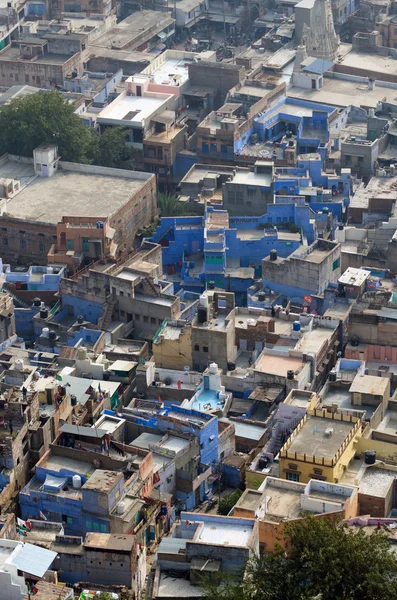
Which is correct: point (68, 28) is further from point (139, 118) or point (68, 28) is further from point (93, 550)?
point (93, 550)

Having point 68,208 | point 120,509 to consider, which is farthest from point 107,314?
point 120,509

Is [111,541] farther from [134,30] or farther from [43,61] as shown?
[134,30]

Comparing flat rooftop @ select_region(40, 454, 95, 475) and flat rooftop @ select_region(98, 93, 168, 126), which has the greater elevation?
flat rooftop @ select_region(98, 93, 168, 126)

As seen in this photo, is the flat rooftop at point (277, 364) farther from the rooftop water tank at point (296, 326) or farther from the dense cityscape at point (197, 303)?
the rooftop water tank at point (296, 326)

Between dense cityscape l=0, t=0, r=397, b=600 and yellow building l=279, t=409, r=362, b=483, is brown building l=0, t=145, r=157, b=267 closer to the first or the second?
dense cityscape l=0, t=0, r=397, b=600

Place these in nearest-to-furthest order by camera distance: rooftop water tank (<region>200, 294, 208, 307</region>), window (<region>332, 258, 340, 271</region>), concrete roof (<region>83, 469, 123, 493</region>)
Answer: concrete roof (<region>83, 469, 123, 493</region>) → rooftop water tank (<region>200, 294, 208, 307</region>) → window (<region>332, 258, 340, 271</region>)

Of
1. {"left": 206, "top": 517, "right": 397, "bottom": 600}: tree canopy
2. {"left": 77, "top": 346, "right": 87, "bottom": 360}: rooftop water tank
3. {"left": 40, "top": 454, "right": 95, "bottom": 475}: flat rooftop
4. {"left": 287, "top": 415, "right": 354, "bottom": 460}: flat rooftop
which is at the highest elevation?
{"left": 206, "top": 517, "right": 397, "bottom": 600}: tree canopy

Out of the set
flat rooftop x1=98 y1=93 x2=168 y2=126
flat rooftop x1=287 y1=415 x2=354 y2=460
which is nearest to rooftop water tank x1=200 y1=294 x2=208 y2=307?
flat rooftop x1=287 y1=415 x2=354 y2=460
